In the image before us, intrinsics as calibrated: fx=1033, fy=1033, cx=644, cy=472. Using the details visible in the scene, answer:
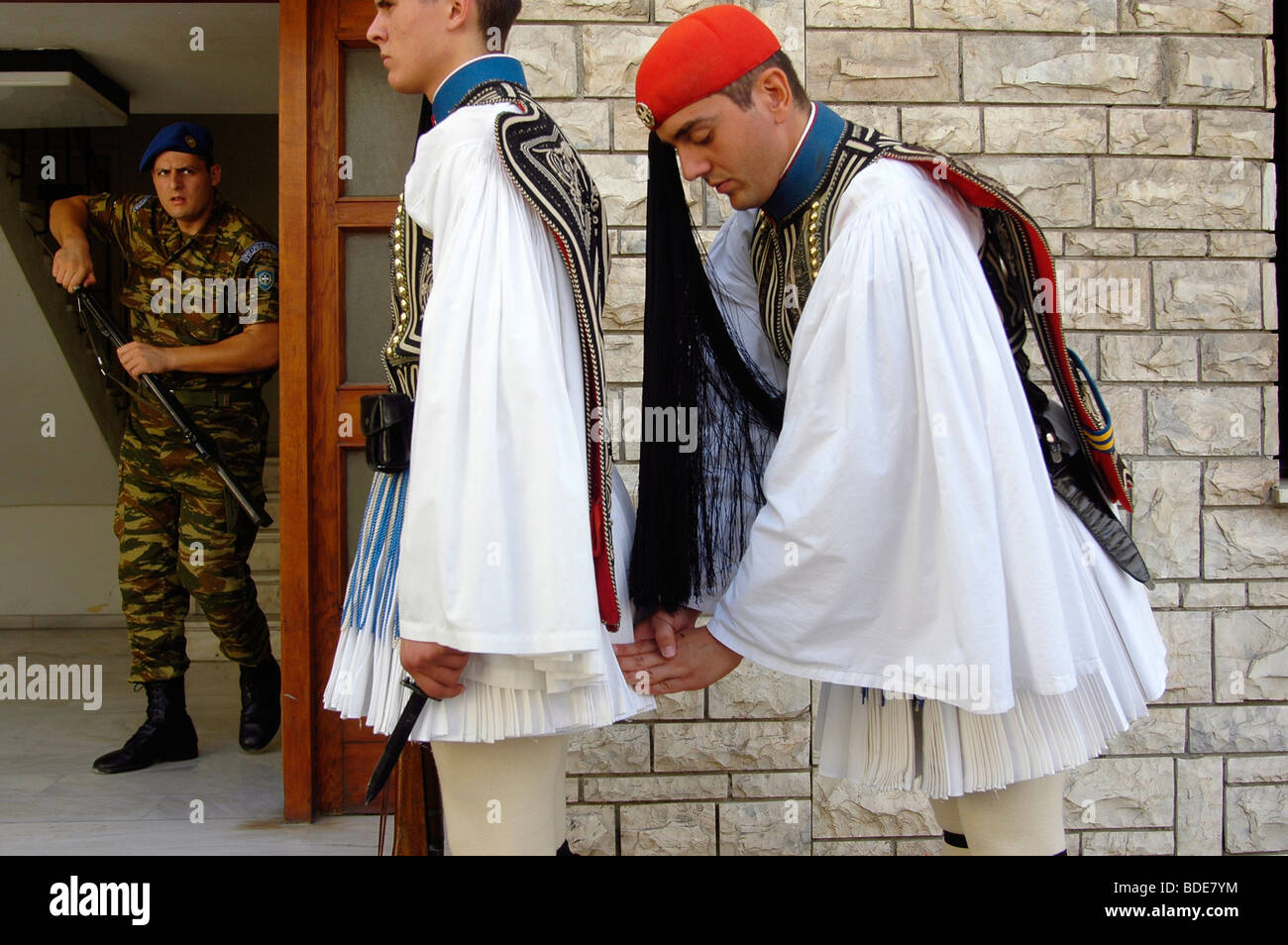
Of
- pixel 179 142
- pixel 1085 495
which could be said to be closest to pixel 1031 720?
pixel 1085 495

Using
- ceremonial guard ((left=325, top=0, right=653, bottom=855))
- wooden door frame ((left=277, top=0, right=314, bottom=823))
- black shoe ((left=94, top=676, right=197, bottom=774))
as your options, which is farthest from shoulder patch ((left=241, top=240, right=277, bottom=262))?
ceremonial guard ((left=325, top=0, right=653, bottom=855))

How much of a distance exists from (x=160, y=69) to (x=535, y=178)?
4.93 m

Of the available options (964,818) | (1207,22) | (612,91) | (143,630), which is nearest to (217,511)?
(143,630)

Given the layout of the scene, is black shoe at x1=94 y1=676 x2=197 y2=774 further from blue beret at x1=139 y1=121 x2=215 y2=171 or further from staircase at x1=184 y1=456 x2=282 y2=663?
blue beret at x1=139 y1=121 x2=215 y2=171

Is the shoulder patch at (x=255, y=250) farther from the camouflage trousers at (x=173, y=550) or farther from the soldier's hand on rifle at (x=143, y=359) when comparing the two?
the camouflage trousers at (x=173, y=550)

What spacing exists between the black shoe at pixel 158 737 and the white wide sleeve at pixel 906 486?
2875mm

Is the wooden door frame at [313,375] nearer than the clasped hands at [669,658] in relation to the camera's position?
No

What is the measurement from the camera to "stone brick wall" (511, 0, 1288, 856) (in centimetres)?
287

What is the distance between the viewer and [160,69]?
215 inches

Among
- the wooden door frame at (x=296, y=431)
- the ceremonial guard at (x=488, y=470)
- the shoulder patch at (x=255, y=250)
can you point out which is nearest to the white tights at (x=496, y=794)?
the ceremonial guard at (x=488, y=470)

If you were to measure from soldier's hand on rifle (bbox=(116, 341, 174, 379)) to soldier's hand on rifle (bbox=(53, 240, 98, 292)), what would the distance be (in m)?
0.30

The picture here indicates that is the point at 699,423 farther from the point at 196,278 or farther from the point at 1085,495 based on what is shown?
the point at 196,278

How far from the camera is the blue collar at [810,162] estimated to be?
1.62m
